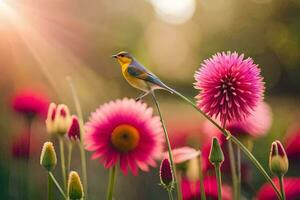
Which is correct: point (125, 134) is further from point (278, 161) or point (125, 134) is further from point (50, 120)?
point (278, 161)

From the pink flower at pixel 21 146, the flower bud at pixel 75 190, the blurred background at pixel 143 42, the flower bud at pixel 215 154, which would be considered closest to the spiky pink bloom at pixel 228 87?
the flower bud at pixel 215 154

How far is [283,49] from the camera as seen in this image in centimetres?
670

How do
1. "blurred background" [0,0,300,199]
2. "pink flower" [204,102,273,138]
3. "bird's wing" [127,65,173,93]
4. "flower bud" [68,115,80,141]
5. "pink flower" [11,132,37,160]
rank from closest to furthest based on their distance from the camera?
"bird's wing" [127,65,173,93]
"flower bud" [68,115,80,141]
"pink flower" [204,102,273,138]
"pink flower" [11,132,37,160]
"blurred background" [0,0,300,199]

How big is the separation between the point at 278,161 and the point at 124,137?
0.19 m

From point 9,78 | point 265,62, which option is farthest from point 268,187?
point 265,62

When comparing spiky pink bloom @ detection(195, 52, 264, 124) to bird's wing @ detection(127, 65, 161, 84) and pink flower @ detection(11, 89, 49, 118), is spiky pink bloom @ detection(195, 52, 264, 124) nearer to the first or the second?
bird's wing @ detection(127, 65, 161, 84)

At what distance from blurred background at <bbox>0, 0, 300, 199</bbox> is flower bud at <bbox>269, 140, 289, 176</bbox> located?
1.58 m

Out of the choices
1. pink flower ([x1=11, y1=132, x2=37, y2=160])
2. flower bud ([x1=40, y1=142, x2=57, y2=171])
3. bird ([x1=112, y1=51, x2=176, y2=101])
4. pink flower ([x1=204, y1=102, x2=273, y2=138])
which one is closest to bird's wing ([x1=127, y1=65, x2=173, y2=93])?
bird ([x1=112, y1=51, x2=176, y2=101])

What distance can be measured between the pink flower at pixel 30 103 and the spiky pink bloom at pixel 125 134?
0.44 meters

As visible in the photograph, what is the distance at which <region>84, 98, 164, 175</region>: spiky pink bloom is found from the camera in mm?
645

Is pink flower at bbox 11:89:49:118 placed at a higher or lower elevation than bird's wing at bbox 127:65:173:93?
higher

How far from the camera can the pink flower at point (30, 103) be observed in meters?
1.09

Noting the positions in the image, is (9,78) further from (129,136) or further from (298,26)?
(298,26)

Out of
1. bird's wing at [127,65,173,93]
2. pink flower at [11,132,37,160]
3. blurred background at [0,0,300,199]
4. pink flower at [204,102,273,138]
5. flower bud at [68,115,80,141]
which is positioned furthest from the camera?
blurred background at [0,0,300,199]
